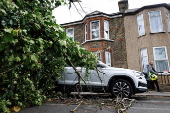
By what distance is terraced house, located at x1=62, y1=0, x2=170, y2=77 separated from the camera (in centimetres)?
1062

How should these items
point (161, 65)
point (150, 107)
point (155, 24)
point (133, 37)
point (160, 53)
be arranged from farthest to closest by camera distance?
1. point (133, 37)
2. point (155, 24)
3. point (160, 53)
4. point (161, 65)
5. point (150, 107)

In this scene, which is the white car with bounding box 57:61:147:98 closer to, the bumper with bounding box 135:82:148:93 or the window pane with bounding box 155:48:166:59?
the bumper with bounding box 135:82:148:93

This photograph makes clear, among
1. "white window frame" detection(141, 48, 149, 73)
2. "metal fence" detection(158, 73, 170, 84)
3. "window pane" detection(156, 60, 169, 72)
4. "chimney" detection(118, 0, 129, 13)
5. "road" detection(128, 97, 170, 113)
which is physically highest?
"chimney" detection(118, 0, 129, 13)

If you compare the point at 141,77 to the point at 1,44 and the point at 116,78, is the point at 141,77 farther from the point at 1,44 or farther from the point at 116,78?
the point at 1,44

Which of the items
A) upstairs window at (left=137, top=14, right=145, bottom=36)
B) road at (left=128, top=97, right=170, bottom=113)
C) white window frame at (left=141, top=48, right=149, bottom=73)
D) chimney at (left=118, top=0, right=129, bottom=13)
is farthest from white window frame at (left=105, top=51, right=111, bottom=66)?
road at (left=128, top=97, right=170, bottom=113)

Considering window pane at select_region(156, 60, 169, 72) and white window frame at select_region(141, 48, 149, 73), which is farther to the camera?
white window frame at select_region(141, 48, 149, 73)

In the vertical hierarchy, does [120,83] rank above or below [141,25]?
below

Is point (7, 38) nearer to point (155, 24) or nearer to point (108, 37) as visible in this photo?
point (108, 37)

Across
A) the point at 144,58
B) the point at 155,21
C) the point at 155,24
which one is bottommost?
the point at 144,58

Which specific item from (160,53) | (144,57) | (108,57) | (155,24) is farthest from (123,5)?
(160,53)

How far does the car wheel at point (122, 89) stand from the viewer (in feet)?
16.2

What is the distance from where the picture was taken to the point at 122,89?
4973 millimetres

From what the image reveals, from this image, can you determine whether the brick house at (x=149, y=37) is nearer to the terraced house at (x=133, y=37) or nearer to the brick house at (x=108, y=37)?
the terraced house at (x=133, y=37)

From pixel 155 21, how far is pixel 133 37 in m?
2.19
